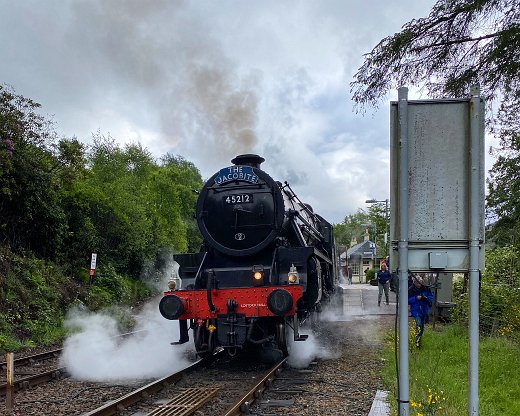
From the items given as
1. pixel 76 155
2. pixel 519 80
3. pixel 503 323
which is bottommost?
pixel 503 323

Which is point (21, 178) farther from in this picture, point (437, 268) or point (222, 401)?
point (437, 268)

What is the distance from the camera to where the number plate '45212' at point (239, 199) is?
9.35 m

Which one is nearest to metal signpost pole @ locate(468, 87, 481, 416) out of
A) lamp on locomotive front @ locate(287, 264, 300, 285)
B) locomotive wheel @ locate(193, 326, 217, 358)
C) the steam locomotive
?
the steam locomotive

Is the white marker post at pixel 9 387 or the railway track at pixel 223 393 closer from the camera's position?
the white marker post at pixel 9 387

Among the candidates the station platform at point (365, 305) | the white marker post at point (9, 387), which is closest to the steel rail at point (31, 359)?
the white marker post at point (9, 387)

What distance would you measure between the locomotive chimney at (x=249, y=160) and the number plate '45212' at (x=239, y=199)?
25.4 inches

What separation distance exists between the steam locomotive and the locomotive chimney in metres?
0.02

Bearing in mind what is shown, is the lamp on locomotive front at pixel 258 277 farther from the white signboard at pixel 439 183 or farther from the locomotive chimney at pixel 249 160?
the white signboard at pixel 439 183

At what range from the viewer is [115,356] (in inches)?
394

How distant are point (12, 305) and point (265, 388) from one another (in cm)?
866

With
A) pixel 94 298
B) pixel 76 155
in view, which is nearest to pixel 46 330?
pixel 94 298

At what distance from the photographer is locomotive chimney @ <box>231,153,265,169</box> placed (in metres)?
9.71

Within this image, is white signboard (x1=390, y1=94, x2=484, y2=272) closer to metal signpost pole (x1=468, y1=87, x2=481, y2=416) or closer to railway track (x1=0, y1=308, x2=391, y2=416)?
metal signpost pole (x1=468, y1=87, x2=481, y2=416)

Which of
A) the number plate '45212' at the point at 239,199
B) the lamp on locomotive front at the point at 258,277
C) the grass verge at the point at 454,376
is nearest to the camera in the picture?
the grass verge at the point at 454,376
